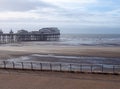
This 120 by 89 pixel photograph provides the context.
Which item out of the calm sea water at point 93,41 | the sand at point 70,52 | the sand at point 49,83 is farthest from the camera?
the calm sea water at point 93,41

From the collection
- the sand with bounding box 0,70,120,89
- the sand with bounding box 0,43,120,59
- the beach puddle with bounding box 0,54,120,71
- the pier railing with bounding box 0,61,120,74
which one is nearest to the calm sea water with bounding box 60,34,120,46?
the sand with bounding box 0,43,120,59

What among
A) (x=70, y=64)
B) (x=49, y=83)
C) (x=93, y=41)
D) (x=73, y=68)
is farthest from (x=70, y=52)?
(x=93, y=41)

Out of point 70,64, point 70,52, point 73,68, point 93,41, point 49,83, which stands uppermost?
point 70,64

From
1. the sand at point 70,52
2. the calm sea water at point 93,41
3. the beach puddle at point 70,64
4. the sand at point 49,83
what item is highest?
the sand at point 49,83

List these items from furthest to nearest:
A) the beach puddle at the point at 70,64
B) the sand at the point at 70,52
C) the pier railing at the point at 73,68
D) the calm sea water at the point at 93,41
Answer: the calm sea water at the point at 93,41
the sand at the point at 70,52
the beach puddle at the point at 70,64
the pier railing at the point at 73,68

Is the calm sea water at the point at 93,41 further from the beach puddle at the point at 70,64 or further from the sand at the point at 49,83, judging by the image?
the sand at the point at 49,83

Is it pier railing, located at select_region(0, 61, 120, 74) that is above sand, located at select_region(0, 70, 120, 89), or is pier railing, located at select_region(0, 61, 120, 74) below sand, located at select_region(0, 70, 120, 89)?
below

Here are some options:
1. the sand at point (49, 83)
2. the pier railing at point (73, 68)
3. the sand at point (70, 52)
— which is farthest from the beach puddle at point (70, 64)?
the sand at point (70, 52)

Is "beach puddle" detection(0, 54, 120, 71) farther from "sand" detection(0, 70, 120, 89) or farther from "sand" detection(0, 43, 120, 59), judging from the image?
"sand" detection(0, 43, 120, 59)

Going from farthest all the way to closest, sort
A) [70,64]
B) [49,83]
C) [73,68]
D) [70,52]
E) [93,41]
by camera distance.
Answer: [93,41], [70,52], [73,68], [70,64], [49,83]

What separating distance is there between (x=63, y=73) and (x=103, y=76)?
2968mm

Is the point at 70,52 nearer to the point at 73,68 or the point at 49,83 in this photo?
the point at 73,68

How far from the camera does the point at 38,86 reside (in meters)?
14.3

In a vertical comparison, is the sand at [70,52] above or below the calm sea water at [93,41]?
above
